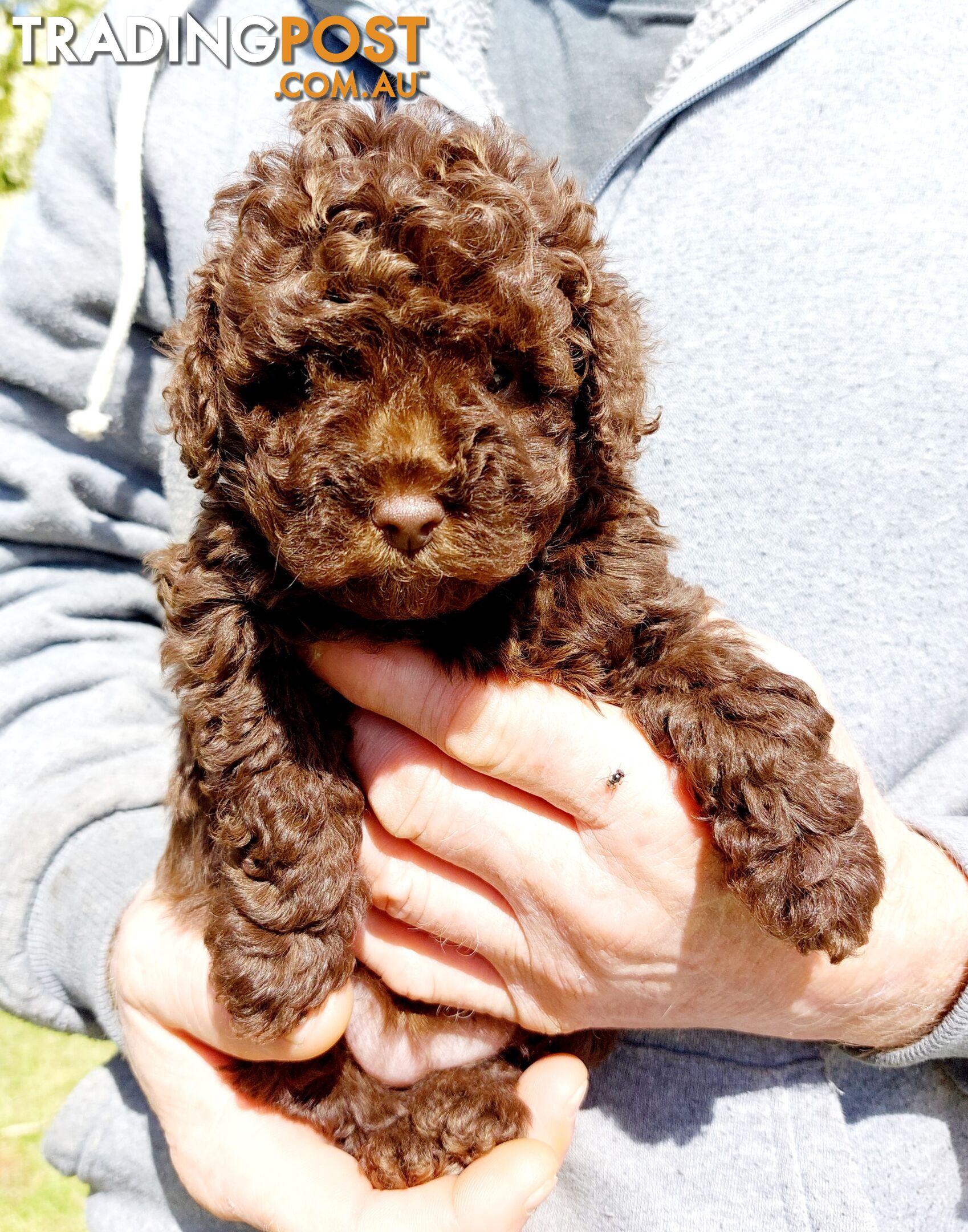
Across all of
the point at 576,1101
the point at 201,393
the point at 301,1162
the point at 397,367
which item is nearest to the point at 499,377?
the point at 397,367

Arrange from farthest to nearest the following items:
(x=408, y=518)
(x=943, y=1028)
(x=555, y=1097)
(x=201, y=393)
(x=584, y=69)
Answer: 1. (x=584, y=69)
2. (x=555, y=1097)
3. (x=943, y=1028)
4. (x=201, y=393)
5. (x=408, y=518)

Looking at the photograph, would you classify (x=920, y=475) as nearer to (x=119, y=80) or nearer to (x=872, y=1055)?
(x=872, y=1055)

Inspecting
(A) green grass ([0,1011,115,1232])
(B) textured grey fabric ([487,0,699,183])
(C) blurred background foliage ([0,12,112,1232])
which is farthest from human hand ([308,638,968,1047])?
(A) green grass ([0,1011,115,1232])

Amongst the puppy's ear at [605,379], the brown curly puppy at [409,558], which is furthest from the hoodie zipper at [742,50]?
the puppy's ear at [605,379]

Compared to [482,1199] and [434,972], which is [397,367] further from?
[482,1199]

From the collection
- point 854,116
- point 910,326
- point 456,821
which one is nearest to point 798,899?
point 456,821

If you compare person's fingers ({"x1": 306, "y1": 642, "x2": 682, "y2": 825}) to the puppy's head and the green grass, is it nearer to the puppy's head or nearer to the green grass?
the puppy's head
